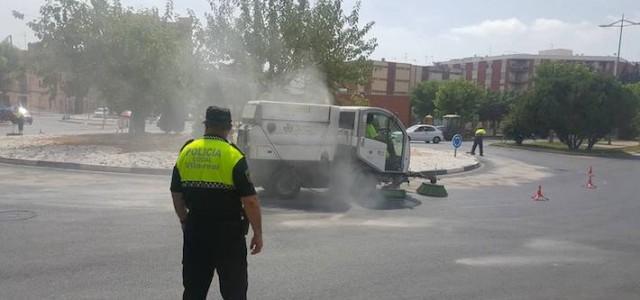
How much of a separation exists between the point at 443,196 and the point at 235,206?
9.36 m

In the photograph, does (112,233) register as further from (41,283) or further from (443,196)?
(443,196)

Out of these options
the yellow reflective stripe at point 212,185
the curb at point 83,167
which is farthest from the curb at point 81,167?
the yellow reflective stripe at point 212,185

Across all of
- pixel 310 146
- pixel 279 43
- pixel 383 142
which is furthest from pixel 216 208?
pixel 279 43

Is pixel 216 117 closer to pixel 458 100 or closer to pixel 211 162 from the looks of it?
pixel 211 162

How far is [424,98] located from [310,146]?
59.7 metres

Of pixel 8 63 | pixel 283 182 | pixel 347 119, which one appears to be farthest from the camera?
pixel 8 63

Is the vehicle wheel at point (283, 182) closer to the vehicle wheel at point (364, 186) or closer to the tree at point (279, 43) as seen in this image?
the vehicle wheel at point (364, 186)

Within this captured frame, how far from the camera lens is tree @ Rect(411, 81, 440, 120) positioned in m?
67.7

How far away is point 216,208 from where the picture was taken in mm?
3398

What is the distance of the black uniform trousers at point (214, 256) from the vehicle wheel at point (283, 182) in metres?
7.14

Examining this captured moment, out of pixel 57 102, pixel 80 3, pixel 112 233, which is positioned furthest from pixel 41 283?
pixel 57 102

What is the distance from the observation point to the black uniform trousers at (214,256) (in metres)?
3.42

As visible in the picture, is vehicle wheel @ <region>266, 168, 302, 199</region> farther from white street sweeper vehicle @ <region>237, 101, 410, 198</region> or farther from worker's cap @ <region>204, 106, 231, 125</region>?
worker's cap @ <region>204, 106, 231, 125</region>

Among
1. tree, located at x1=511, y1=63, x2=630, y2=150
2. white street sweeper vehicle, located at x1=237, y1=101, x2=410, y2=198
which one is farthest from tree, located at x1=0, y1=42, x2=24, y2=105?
white street sweeper vehicle, located at x1=237, y1=101, x2=410, y2=198
